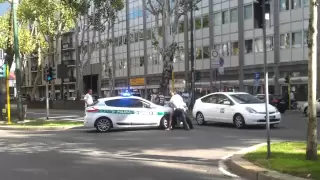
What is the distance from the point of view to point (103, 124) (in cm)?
1867

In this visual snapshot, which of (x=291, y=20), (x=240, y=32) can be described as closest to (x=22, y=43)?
(x=240, y=32)

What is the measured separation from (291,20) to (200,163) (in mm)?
33142

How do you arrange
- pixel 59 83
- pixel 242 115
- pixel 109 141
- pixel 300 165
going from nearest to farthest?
pixel 300 165, pixel 109 141, pixel 242 115, pixel 59 83

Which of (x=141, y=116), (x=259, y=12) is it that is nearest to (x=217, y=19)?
(x=141, y=116)

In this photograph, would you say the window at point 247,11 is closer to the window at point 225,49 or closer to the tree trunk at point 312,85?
the window at point 225,49

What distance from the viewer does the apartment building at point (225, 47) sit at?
40.3 meters

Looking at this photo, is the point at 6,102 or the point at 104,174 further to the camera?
the point at 6,102

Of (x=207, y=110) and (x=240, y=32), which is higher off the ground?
(x=240, y=32)

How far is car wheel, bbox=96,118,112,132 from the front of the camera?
18.6 m

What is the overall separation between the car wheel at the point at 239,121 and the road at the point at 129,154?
753 mm

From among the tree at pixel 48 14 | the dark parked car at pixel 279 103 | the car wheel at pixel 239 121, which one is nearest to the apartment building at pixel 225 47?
the tree at pixel 48 14

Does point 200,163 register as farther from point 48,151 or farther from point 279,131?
point 279,131

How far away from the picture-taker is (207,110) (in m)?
19.8

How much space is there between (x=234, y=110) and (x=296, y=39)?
23830 mm
